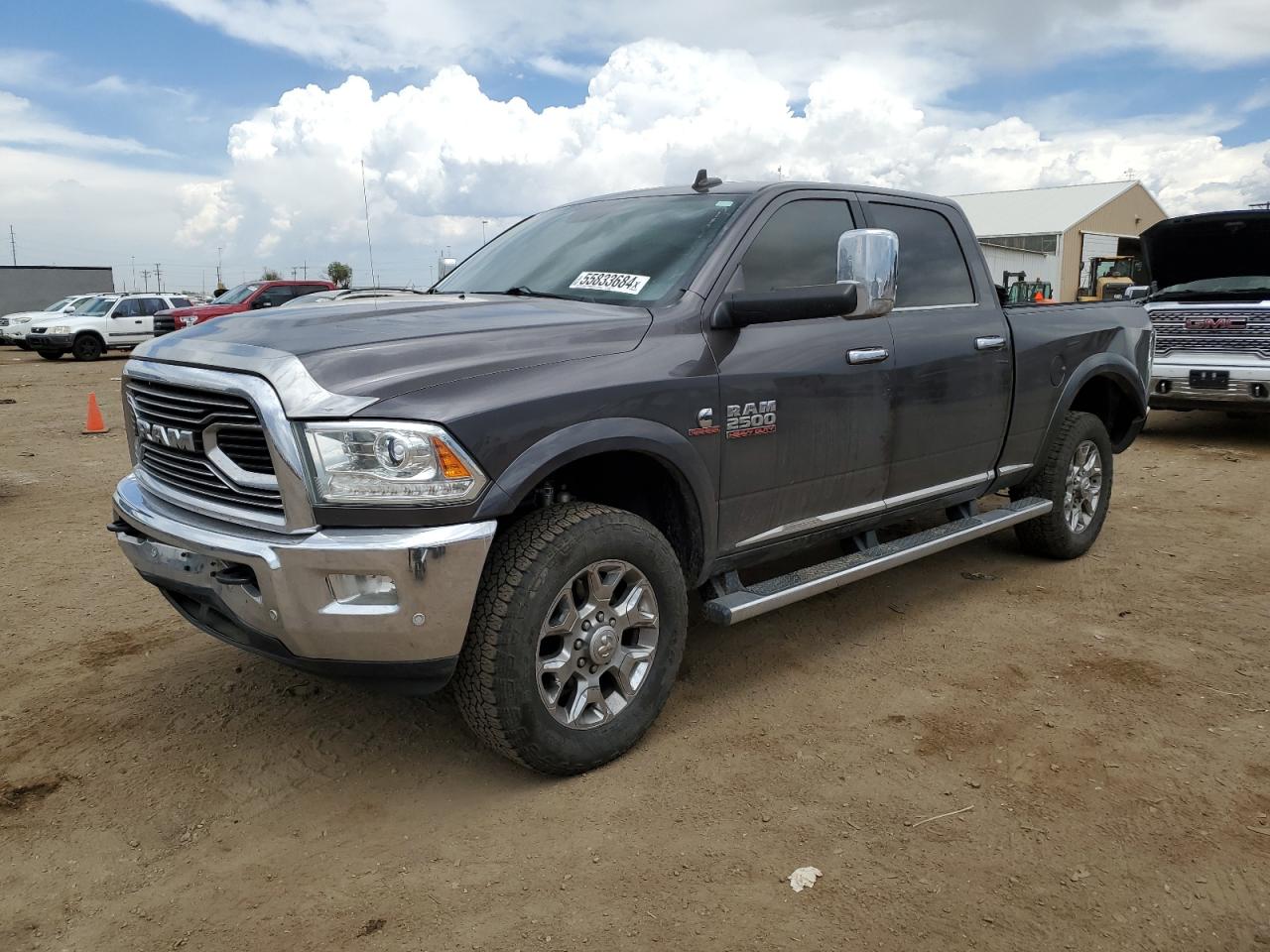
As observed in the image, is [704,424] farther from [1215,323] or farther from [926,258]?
[1215,323]

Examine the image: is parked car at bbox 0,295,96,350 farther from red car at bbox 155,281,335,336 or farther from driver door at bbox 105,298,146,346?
red car at bbox 155,281,335,336

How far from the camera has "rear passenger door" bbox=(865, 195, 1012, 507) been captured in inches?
166

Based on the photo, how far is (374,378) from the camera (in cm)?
272

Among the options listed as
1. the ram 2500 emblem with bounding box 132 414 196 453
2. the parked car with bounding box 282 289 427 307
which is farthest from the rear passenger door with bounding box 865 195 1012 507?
the ram 2500 emblem with bounding box 132 414 196 453

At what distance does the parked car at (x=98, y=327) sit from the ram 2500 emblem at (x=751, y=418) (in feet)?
73.5

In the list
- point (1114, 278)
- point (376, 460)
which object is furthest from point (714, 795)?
point (1114, 278)

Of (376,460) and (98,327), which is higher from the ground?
(98,327)

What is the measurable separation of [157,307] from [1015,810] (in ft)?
81.7

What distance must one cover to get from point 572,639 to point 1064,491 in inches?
134

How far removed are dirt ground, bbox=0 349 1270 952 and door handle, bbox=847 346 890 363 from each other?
1.25 m

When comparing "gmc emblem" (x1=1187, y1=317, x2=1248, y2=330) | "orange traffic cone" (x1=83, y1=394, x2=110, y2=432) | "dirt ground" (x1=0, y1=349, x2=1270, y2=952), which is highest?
"gmc emblem" (x1=1187, y1=317, x2=1248, y2=330)

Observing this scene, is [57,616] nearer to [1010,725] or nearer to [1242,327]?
[1010,725]

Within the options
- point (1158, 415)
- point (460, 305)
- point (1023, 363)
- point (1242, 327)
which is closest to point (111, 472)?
point (460, 305)

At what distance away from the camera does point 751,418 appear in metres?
3.51
